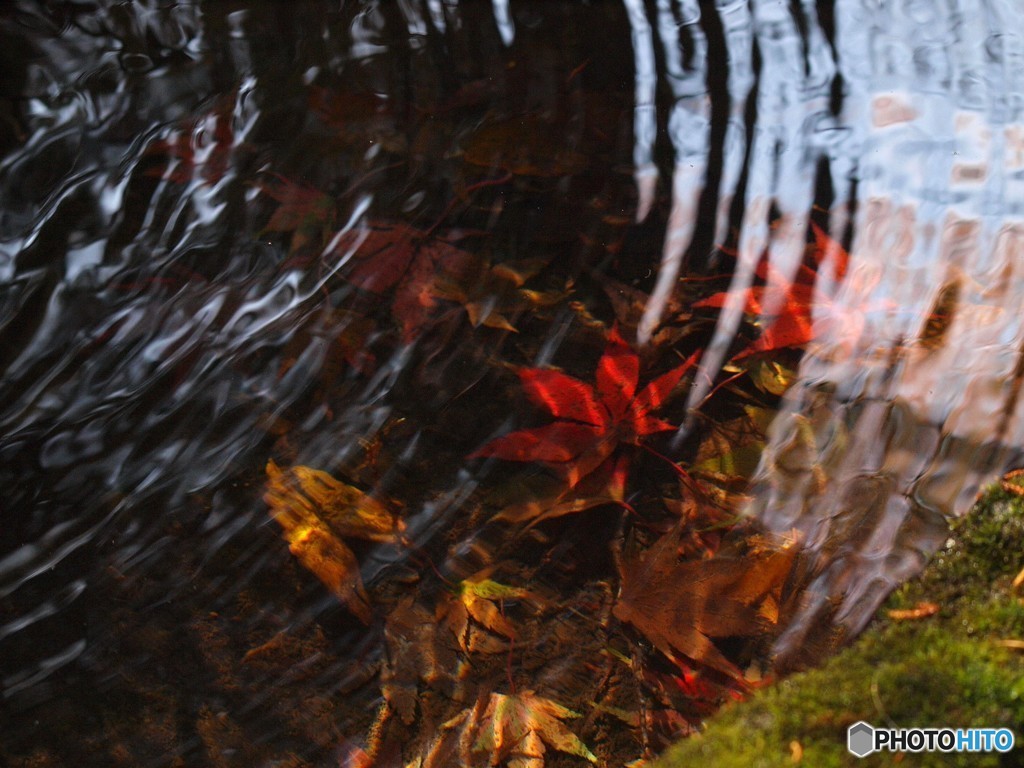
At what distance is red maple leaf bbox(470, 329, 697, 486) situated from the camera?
218 cm

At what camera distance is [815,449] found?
6.93 feet

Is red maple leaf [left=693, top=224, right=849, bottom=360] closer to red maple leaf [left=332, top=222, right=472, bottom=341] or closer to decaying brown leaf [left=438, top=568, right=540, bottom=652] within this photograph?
red maple leaf [left=332, top=222, right=472, bottom=341]

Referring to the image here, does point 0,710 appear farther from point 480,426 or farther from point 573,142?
point 573,142

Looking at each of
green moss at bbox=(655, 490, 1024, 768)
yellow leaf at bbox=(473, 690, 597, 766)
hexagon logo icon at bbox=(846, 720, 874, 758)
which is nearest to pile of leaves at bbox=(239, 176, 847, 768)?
yellow leaf at bbox=(473, 690, 597, 766)

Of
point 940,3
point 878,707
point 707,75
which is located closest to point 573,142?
point 707,75

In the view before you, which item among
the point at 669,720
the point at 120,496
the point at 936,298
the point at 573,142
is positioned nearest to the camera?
the point at 669,720

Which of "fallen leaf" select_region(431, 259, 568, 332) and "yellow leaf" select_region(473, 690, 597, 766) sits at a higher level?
"fallen leaf" select_region(431, 259, 568, 332)

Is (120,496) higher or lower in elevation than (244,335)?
lower

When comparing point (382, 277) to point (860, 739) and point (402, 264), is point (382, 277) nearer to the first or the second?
point (402, 264)

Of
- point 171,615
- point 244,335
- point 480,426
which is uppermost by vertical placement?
point 244,335

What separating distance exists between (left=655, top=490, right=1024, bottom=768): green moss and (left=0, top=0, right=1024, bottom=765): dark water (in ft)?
1.15

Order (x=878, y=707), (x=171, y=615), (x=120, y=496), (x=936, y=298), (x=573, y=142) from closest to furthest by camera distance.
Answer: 1. (x=878, y=707)
2. (x=171, y=615)
3. (x=120, y=496)
4. (x=936, y=298)
5. (x=573, y=142)

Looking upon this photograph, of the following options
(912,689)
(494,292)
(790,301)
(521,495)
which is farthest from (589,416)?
(912,689)

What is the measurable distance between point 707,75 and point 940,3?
1041 mm
